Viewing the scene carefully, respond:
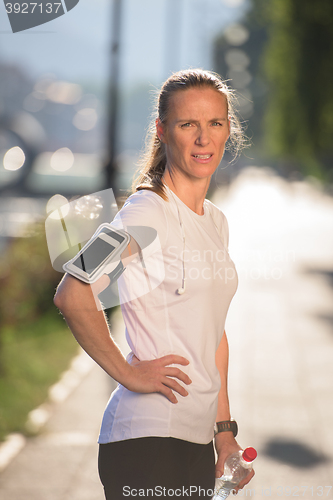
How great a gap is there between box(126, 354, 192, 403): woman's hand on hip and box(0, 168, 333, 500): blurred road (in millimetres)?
2666

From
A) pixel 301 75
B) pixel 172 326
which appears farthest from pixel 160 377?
pixel 301 75

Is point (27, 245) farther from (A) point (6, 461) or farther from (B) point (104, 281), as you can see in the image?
(B) point (104, 281)

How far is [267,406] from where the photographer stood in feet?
20.1

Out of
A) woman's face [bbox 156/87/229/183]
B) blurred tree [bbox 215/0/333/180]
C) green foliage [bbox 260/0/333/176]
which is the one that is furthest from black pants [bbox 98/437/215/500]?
green foliage [bbox 260/0/333/176]

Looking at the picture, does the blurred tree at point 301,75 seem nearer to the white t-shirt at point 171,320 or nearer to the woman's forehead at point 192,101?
the woman's forehead at point 192,101

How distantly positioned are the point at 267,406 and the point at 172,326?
4405 millimetres

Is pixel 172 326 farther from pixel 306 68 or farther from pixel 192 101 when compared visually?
pixel 306 68

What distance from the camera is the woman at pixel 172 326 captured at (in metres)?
1.98

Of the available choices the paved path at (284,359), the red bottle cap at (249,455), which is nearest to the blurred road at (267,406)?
the paved path at (284,359)

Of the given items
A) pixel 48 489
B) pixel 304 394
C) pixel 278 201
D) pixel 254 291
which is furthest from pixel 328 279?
pixel 278 201

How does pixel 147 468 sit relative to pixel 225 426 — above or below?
above

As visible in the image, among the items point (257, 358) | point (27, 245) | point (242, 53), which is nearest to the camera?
point (257, 358)

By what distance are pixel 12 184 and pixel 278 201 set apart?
1627 cm

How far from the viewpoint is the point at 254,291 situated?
483 inches
